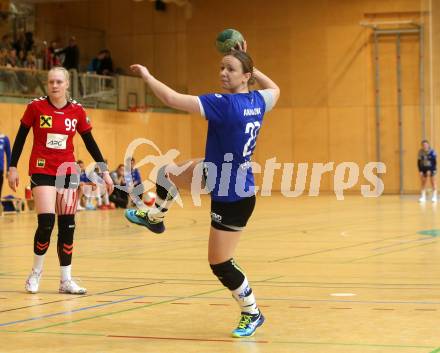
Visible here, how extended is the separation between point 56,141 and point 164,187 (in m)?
2.27

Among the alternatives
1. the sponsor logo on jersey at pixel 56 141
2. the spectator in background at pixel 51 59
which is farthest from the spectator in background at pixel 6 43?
the sponsor logo on jersey at pixel 56 141

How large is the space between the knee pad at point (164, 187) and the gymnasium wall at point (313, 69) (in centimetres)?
2946

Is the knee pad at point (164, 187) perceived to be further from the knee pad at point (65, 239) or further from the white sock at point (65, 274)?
the white sock at point (65, 274)

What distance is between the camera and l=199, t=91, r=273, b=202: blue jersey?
6.84m

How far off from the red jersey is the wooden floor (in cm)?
135

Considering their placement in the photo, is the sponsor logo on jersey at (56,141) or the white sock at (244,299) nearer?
the white sock at (244,299)

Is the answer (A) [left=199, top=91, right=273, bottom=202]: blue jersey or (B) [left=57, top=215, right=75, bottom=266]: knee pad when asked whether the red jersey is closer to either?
(B) [left=57, top=215, right=75, bottom=266]: knee pad

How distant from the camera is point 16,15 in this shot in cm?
3500

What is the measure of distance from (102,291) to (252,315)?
3.03 meters

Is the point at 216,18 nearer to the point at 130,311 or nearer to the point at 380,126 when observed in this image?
the point at 380,126

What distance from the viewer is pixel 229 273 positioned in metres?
7.16

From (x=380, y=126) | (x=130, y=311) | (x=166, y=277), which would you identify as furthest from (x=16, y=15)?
(x=130, y=311)

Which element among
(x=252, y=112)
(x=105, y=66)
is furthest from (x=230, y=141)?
(x=105, y=66)

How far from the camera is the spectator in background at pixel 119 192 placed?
28.3 meters
